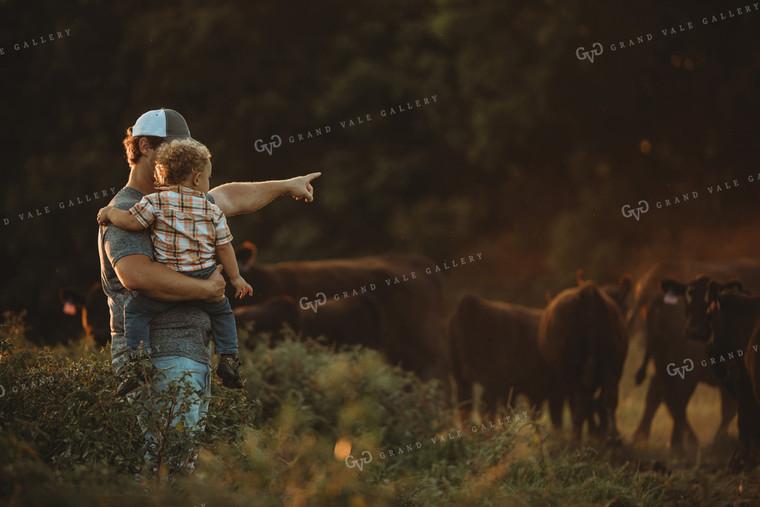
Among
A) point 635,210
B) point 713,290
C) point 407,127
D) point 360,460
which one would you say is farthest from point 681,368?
point 407,127

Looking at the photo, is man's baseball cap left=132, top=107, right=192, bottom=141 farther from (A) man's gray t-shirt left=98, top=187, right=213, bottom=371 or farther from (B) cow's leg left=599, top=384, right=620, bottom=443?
(B) cow's leg left=599, top=384, right=620, bottom=443

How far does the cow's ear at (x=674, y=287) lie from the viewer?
8.02 m

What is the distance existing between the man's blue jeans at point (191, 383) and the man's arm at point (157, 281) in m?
0.29

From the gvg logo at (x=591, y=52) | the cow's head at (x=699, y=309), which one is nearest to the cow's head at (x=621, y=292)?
the cow's head at (x=699, y=309)

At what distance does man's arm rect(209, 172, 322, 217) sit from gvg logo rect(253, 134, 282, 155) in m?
11.8

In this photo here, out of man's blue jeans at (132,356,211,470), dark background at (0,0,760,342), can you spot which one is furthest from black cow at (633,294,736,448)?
man's blue jeans at (132,356,211,470)

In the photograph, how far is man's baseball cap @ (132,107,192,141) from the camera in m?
4.03

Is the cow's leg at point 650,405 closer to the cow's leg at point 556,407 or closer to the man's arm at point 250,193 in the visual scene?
the cow's leg at point 556,407

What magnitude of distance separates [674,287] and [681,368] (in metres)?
1.20

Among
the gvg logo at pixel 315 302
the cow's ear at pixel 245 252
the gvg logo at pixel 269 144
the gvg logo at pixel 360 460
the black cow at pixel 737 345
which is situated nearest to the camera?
the gvg logo at pixel 360 460

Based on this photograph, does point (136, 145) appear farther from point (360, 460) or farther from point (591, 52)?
point (591, 52)

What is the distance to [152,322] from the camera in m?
3.81

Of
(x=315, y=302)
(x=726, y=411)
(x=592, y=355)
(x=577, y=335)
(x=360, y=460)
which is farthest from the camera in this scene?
(x=315, y=302)

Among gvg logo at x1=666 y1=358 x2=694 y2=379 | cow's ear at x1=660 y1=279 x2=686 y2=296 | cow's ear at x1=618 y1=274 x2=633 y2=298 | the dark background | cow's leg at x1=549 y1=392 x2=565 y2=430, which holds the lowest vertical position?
cow's leg at x1=549 y1=392 x2=565 y2=430
